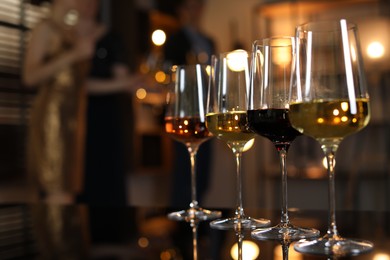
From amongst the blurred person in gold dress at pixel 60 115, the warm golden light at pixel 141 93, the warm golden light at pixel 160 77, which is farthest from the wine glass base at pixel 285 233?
the warm golden light at pixel 141 93

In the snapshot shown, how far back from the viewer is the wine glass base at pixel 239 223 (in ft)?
2.49

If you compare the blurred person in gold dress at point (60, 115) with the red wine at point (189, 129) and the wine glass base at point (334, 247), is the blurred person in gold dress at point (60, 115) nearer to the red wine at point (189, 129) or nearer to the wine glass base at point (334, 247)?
the red wine at point (189, 129)

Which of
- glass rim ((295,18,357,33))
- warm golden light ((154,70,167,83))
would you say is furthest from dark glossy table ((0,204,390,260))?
warm golden light ((154,70,167,83))

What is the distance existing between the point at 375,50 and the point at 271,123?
3525 mm

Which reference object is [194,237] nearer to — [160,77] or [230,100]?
[230,100]

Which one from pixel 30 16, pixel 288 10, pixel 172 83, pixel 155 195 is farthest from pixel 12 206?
pixel 288 10

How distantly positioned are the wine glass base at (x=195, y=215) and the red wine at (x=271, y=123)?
0.17 metres

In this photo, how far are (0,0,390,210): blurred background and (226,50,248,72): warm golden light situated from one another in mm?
2652

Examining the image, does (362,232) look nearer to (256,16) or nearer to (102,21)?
(102,21)

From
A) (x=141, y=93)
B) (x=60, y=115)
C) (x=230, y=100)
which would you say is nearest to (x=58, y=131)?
(x=60, y=115)

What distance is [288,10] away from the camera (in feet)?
14.1

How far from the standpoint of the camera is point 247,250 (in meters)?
0.60

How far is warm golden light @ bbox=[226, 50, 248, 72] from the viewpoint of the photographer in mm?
789

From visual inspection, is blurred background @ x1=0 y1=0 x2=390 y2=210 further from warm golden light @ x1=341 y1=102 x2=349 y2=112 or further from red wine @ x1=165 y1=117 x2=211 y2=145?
warm golden light @ x1=341 y1=102 x2=349 y2=112
